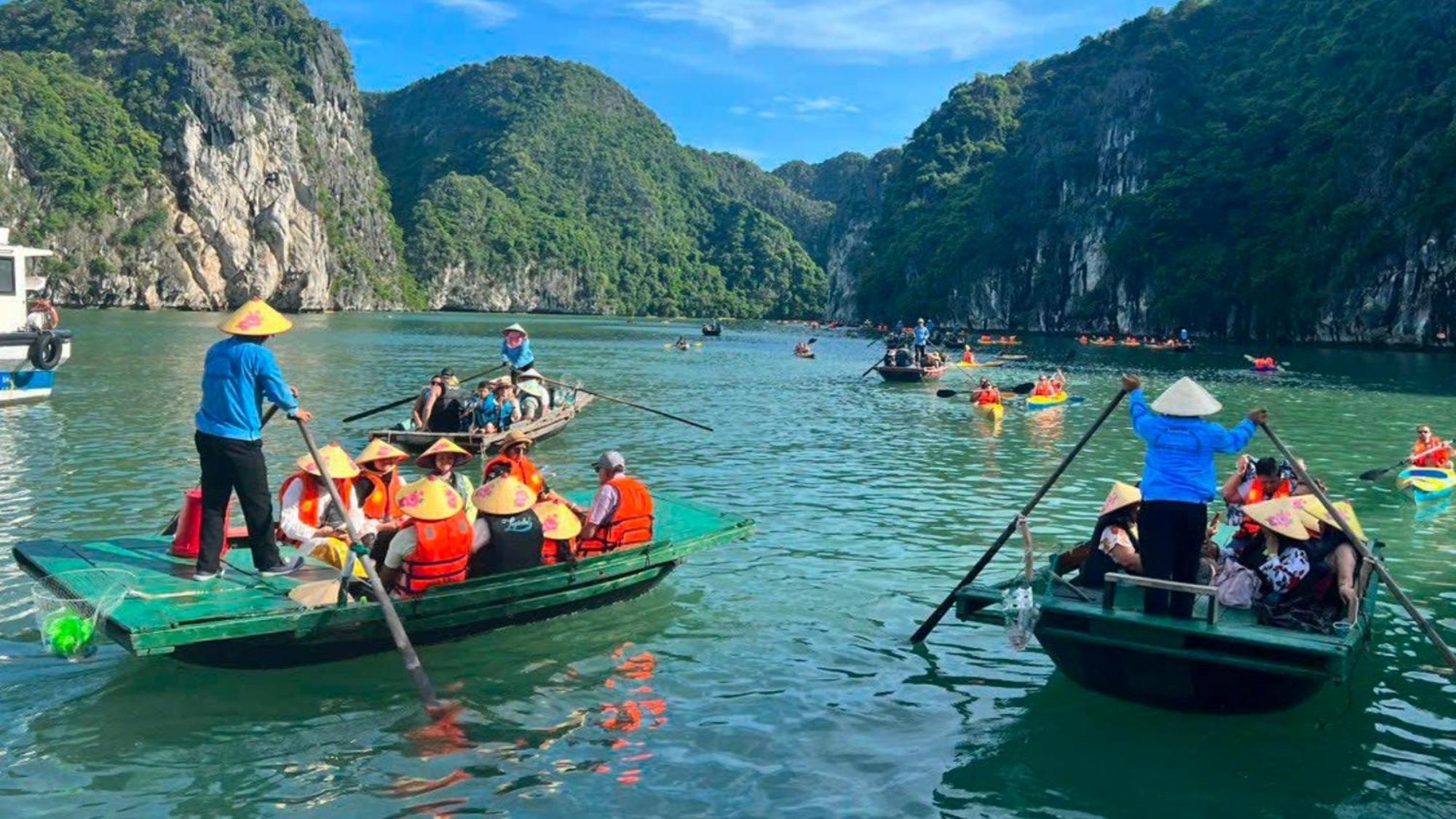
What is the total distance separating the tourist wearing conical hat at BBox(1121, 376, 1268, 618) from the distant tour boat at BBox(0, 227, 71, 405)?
86.6ft

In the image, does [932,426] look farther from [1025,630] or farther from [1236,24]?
[1236,24]

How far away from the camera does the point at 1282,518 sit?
8.12m

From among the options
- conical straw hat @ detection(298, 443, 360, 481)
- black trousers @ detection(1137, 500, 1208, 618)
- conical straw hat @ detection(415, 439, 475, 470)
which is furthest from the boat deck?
black trousers @ detection(1137, 500, 1208, 618)

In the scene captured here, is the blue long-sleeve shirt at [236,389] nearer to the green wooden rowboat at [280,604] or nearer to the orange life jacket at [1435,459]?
the green wooden rowboat at [280,604]

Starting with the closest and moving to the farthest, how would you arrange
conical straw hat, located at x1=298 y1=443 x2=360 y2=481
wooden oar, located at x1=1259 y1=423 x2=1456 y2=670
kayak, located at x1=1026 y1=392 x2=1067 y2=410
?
wooden oar, located at x1=1259 y1=423 x2=1456 y2=670 → conical straw hat, located at x1=298 y1=443 x2=360 y2=481 → kayak, located at x1=1026 y1=392 x2=1067 y2=410

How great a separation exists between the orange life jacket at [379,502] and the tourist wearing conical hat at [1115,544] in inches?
244

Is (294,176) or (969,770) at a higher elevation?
(294,176)

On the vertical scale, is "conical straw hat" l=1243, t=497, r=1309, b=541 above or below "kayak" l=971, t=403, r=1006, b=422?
above

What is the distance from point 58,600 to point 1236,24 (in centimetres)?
12973

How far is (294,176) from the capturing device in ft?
472

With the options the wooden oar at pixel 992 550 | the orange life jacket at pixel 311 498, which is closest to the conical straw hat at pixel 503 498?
the orange life jacket at pixel 311 498

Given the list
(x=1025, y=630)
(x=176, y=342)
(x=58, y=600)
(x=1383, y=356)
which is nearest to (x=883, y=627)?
(x=1025, y=630)

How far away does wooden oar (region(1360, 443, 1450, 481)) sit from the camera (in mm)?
17016

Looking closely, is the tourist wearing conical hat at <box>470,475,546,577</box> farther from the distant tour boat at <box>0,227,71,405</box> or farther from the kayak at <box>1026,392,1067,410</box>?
the kayak at <box>1026,392,1067,410</box>
